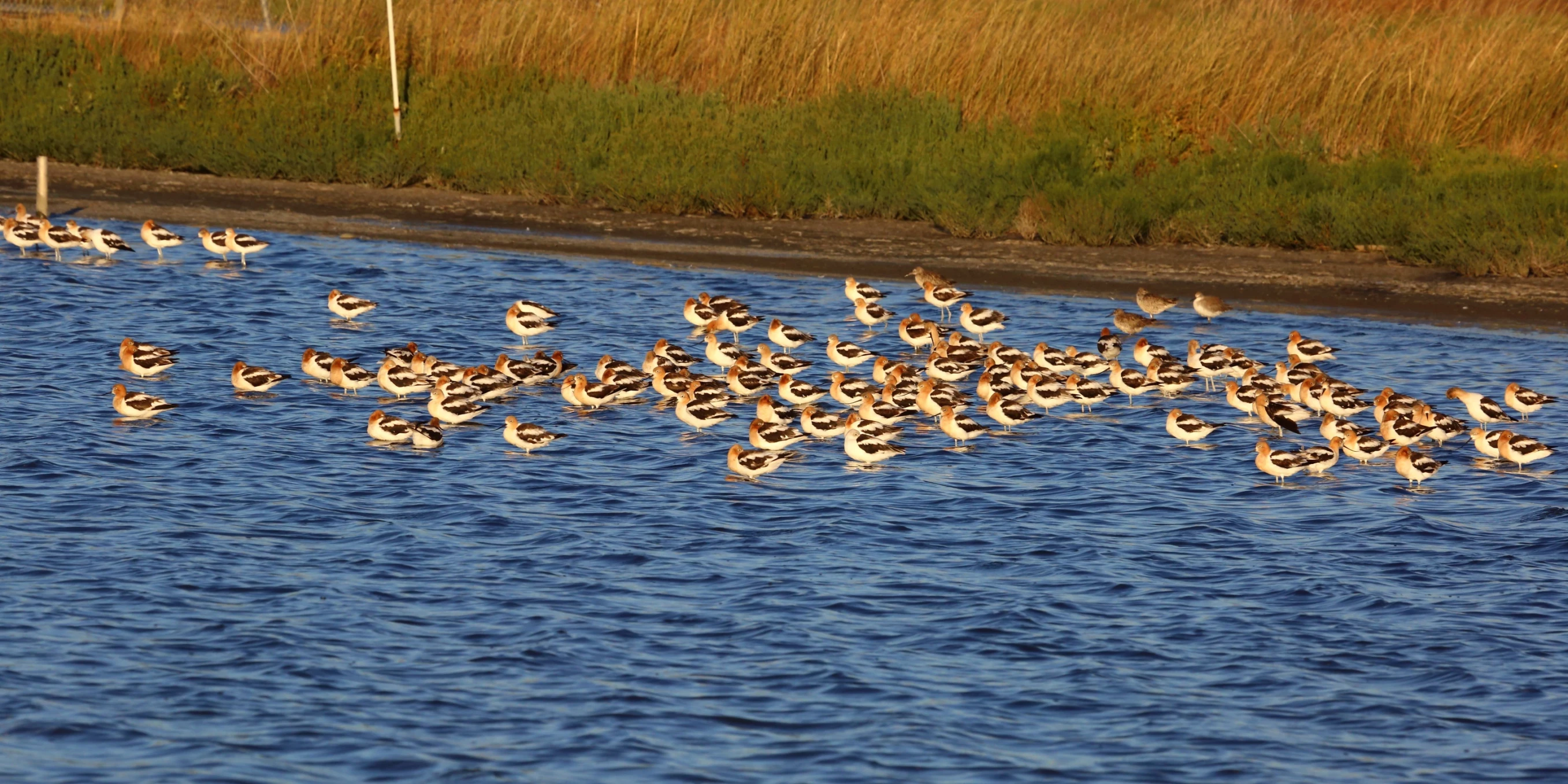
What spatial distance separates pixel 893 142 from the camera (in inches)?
1168

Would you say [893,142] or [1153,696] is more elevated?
[893,142]

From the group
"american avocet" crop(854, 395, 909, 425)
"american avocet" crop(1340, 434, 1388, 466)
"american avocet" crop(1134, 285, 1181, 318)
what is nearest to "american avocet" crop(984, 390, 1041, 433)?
"american avocet" crop(854, 395, 909, 425)

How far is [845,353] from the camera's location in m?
21.9

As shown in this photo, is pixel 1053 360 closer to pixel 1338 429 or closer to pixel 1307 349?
pixel 1307 349

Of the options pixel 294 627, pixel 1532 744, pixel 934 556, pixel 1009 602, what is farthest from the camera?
pixel 934 556

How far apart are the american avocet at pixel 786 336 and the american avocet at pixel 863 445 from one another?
4.24 meters

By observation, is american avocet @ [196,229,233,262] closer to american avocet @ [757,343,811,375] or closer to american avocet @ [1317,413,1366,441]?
american avocet @ [757,343,811,375]

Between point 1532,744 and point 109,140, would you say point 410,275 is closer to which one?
point 109,140

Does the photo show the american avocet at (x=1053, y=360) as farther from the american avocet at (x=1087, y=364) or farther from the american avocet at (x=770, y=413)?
the american avocet at (x=770, y=413)

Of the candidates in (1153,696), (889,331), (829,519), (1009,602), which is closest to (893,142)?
(889,331)

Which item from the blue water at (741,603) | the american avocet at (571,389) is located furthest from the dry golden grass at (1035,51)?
the american avocet at (571,389)

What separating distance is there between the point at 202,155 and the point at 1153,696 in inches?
991

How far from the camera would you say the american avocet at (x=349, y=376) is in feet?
66.8

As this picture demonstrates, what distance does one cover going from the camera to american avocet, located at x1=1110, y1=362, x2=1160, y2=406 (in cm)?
2081
